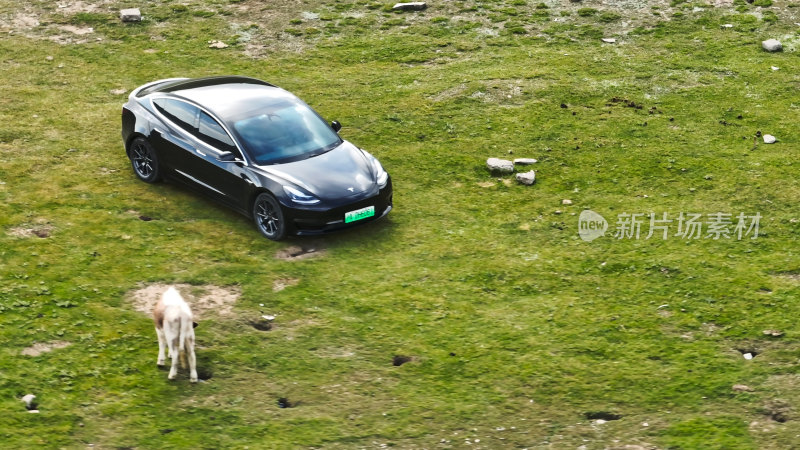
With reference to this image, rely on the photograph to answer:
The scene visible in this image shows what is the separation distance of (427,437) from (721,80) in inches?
480

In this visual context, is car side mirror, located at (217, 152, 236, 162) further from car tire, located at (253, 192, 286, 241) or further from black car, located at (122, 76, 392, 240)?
car tire, located at (253, 192, 286, 241)

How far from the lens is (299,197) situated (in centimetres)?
1348

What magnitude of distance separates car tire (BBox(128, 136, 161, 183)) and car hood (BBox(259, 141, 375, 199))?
93.7 inches

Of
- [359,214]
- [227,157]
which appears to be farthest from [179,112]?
[359,214]

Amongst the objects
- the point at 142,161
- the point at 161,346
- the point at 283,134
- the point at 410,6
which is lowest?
the point at 161,346

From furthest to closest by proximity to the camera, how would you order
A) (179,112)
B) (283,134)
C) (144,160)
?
(144,160)
(179,112)
(283,134)

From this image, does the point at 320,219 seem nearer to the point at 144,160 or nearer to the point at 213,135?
the point at 213,135

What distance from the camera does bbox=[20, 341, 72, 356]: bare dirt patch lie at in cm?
1086

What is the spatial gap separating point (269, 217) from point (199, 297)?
6.62 feet

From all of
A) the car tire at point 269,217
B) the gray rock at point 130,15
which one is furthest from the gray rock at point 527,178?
the gray rock at point 130,15

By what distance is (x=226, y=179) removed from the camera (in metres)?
14.2

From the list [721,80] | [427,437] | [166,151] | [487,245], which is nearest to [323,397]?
[427,437]

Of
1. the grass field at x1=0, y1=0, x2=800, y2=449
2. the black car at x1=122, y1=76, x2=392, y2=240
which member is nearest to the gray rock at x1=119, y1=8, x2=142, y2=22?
the grass field at x1=0, y1=0, x2=800, y2=449

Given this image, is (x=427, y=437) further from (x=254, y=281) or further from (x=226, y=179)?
(x=226, y=179)
